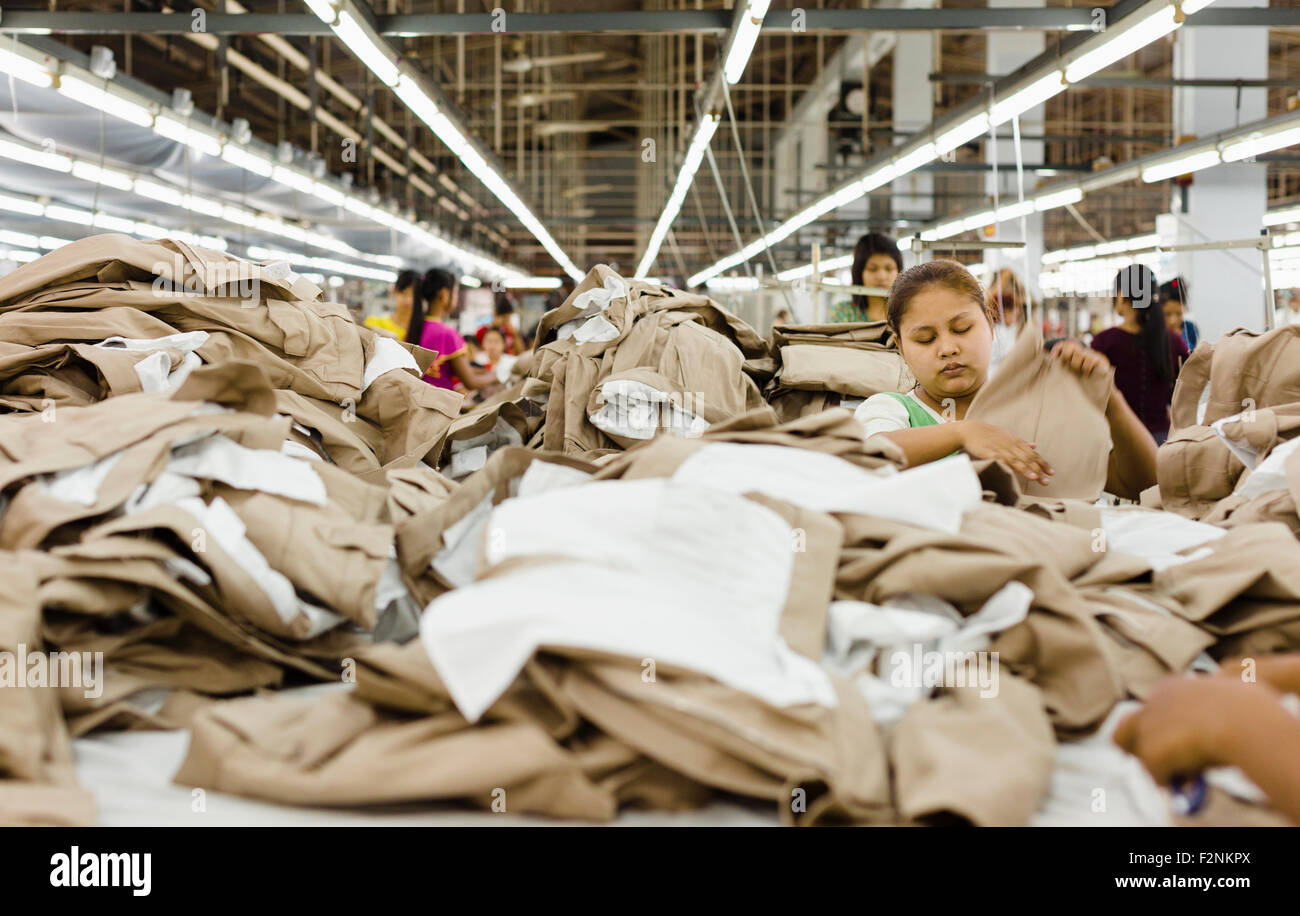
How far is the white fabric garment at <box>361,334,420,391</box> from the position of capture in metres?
2.35

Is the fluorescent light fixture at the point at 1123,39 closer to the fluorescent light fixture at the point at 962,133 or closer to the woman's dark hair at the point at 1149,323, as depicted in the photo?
the fluorescent light fixture at the point at 962,133

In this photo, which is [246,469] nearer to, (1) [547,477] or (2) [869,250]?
(1) [547,477]

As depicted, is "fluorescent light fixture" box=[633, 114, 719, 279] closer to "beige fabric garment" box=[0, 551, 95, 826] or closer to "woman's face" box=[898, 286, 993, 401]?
"woman's face" box=[898, 286, 993, 401]

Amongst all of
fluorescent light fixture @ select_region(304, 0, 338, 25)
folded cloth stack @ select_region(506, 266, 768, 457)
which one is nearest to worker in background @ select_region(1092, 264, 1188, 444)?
folded cloth stack @ select_region(506, 266, 768, 457)

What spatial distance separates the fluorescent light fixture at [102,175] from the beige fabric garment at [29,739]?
19.1 ft

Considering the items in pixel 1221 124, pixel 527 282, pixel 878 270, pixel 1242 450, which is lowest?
pixel 1242 450

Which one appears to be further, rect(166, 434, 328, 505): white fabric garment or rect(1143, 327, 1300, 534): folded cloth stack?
rect(1143, 327, 1300, 534): folded cloth stack

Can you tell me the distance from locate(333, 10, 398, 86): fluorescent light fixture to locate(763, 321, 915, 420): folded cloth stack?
233 cm

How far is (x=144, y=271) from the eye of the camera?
2.17 metres

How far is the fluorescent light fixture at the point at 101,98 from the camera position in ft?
13.9

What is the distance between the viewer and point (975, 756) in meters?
0.96

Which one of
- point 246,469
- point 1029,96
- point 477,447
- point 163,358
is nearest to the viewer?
point 246,469

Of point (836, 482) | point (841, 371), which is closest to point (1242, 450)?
point (841, 371)

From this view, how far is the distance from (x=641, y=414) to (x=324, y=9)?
245 cm
